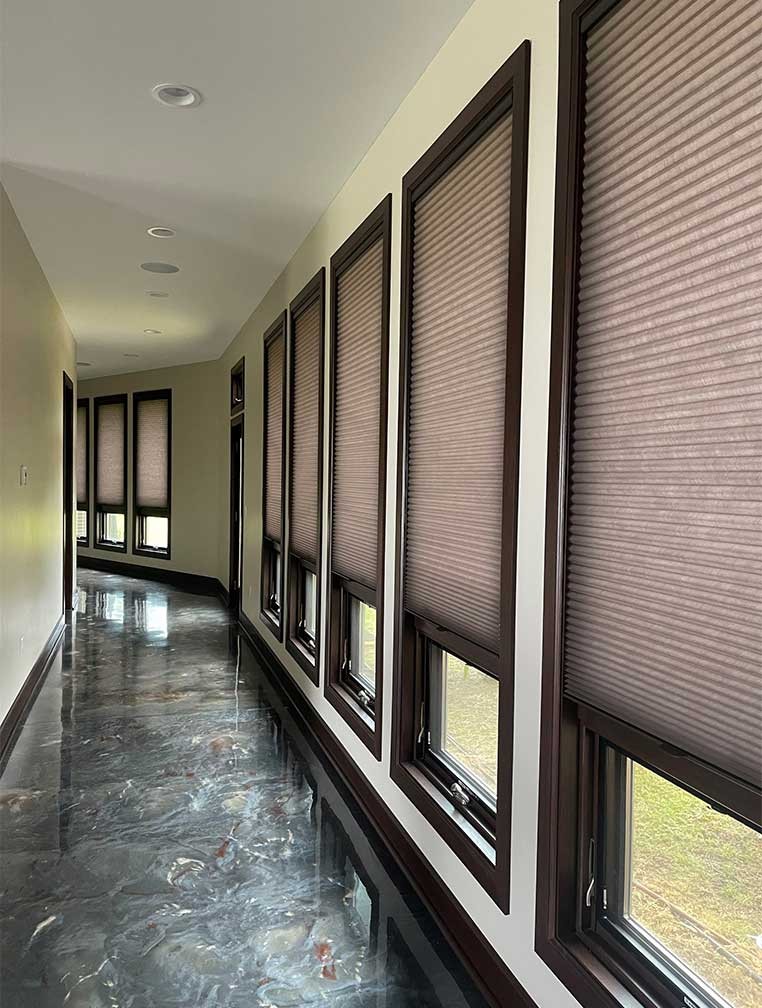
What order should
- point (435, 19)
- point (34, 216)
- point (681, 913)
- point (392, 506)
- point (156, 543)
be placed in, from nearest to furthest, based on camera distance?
point (681, 913), point (435, 19), point (392, 506), point (34, 216), point (156, 543)

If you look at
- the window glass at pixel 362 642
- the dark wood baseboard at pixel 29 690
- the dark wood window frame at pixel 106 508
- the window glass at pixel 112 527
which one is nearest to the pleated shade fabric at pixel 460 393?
the window glass at pixel 362 642

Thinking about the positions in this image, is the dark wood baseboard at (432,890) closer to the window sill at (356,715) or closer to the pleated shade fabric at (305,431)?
the window sill at (356,715)

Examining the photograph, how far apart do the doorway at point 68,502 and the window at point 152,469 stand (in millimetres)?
2875

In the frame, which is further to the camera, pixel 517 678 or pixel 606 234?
pixel 517 678

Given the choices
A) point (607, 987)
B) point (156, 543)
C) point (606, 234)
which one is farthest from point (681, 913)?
point (156, 543)

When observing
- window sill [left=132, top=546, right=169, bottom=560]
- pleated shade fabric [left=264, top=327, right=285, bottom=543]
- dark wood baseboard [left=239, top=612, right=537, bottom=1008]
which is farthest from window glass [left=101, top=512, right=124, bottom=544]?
dark wood baseboard [left=239, top=612, right=537, bottom=1008]

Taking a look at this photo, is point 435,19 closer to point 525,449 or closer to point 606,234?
point 606,234

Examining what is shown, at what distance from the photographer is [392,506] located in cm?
326

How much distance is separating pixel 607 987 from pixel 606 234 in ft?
5.47

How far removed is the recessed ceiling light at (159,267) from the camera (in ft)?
18.7

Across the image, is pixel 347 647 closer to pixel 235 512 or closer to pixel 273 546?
pixel 273 546

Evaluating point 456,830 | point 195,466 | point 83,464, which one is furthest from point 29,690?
point 83,464

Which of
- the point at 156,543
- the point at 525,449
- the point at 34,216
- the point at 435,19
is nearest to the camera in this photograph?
the point at 525,449

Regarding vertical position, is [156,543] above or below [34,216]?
below
